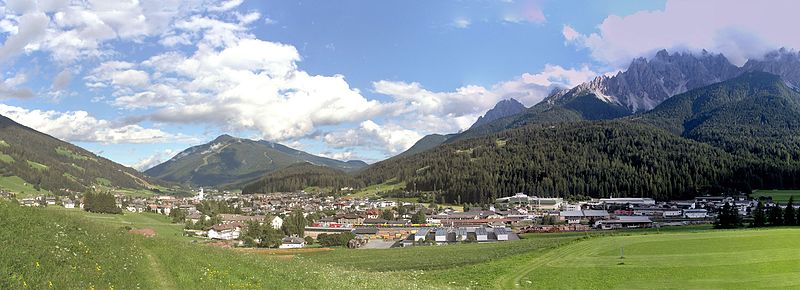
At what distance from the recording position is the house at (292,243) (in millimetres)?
83919

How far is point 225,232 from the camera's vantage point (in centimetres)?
10150

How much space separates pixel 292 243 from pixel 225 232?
74.2 feet

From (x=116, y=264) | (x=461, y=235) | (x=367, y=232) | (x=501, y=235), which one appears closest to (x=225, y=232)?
(x=367, y=232)

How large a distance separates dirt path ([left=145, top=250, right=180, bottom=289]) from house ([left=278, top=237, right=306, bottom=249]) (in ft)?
205

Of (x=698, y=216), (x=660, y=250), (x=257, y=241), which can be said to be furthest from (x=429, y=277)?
(x=698, y=216)

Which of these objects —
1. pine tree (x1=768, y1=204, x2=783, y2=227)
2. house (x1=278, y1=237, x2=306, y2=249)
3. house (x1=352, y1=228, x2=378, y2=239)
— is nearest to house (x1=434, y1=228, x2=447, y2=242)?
house (x1=352, y1=228, x2=378, y2=239)

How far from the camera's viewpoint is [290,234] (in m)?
99.9

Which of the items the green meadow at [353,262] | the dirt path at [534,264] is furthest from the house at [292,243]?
the dirt path at [534,264]

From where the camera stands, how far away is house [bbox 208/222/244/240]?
320 feet

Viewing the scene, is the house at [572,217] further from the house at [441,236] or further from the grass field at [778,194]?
the grass field at [778,194]

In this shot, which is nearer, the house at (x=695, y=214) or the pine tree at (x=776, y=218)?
the pine tree at (x=776, y=218)

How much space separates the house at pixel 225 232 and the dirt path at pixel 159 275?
77970 mm

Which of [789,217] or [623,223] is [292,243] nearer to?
[623,223]

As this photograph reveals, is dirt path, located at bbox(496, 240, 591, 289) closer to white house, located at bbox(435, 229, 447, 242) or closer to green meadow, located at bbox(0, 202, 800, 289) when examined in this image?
green meadow, located at bbox(0, 202, 800, 289)
